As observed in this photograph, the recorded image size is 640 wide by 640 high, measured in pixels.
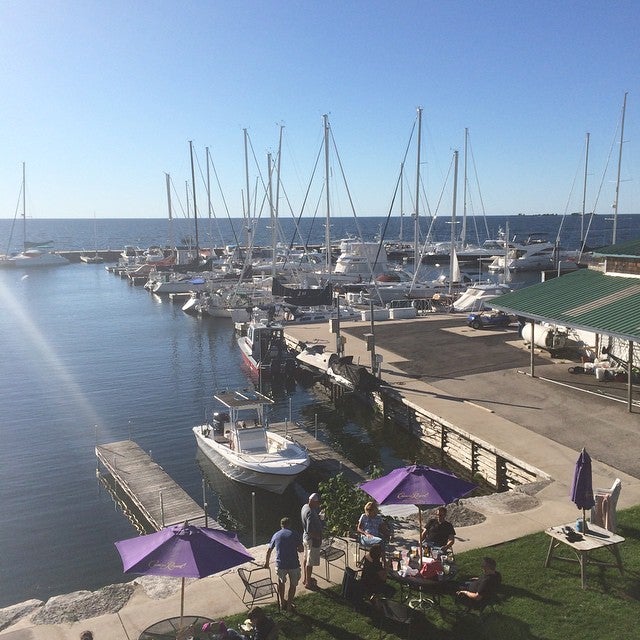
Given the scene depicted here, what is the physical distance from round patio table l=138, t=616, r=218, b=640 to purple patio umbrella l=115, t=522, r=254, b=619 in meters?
0.86

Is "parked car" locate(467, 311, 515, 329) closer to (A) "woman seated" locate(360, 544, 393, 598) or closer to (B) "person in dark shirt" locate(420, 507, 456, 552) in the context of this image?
(B) "person in dark shirt" locate(420, 507, 456, 552)

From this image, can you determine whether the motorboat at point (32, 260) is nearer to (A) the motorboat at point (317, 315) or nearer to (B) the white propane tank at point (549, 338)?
(A) the motorboat at point (317, 315)

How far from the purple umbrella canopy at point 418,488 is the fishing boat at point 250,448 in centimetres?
882

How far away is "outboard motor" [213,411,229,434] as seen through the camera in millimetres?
23594

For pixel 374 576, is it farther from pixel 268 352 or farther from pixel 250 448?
pixel 268 352

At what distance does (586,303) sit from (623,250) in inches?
132

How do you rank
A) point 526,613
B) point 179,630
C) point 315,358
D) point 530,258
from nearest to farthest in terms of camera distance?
point 179,630 < point 526,613 < point 315,358 < point 530,258

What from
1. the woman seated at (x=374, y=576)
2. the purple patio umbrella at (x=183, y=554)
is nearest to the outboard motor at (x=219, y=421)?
the woman seated at (x=374, y=576)

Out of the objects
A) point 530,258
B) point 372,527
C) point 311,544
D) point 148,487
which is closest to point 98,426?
point 148,487

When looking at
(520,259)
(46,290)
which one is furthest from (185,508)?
(520,259)

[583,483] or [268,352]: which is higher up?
[583,483]

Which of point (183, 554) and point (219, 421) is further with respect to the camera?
point (219, 421)

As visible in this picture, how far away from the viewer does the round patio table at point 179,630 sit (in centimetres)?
962

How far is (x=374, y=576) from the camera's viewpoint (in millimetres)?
10766
